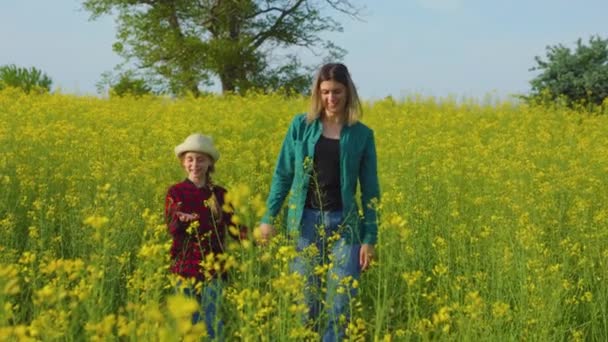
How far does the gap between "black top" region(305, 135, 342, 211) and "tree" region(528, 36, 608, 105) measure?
14.0 m

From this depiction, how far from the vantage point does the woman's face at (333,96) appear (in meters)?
3.70

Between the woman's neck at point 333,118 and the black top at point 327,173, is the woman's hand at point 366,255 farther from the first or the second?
the woman's neck at point 333,118

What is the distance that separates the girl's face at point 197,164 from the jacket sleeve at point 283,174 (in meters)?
0.38

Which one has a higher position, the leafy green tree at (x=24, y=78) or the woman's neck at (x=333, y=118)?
the leafy green tree at (x=24, y=78)

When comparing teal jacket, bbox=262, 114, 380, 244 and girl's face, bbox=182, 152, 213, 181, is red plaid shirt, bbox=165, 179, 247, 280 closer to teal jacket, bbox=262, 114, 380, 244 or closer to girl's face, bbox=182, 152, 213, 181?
girl's face, bbox=182, 152, 213, 181

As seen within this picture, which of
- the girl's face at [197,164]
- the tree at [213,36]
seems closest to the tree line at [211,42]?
the tree at [213,36]

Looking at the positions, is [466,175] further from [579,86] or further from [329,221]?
[579,86]

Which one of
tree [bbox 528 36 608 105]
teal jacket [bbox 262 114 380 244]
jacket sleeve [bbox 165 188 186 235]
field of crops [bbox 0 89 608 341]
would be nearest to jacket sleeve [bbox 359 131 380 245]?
teal jacket [bbox 262 114 380 244]

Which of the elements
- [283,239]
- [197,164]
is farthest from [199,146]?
[283,239]

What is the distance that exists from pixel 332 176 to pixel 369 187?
0.22 m

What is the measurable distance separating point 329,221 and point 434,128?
8.29 metres

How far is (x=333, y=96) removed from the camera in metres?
3.72

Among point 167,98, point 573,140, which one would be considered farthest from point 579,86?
point 167,98

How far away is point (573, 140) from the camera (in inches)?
429
